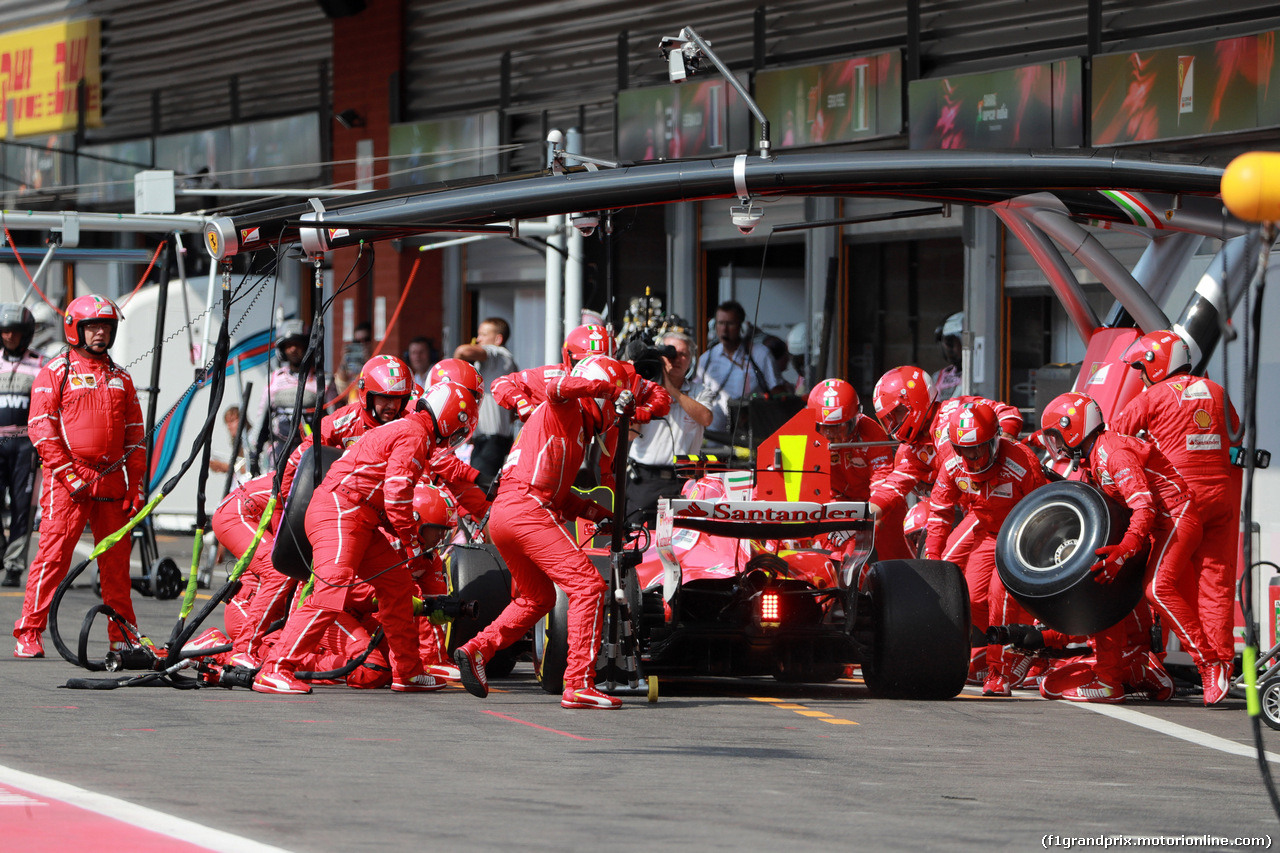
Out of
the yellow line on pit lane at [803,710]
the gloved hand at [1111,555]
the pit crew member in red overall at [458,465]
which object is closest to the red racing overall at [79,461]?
the pit crew member in red overall at [458,465]

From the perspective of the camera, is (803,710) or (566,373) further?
(803,710)

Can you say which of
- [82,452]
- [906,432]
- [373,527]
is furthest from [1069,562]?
[82,452]

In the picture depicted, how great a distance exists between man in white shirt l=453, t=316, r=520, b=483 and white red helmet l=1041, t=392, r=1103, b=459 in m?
6.32

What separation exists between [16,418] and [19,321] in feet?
2.88

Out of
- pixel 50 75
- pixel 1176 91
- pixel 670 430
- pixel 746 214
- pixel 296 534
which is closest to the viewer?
pixel 296 534

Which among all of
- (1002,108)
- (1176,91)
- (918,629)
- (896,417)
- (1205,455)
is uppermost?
(1002,108)

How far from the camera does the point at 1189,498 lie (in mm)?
9539

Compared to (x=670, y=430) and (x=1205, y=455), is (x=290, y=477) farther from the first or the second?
(x=1205, y=455)

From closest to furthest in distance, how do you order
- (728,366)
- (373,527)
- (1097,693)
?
1. (373,527)
2. (1097,693)
3. (728,366)

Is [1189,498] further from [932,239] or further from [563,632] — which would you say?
[932,239]

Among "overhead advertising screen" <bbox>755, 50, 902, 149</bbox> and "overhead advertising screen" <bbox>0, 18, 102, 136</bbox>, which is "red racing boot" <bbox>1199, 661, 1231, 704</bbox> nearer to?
"overhead advertising screen" <bbox>755, 50, 902, 149</bbox>

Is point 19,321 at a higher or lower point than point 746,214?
lower

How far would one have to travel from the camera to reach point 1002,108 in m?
15.3

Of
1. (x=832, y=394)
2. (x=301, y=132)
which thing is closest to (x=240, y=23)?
(x=301, y=132)
